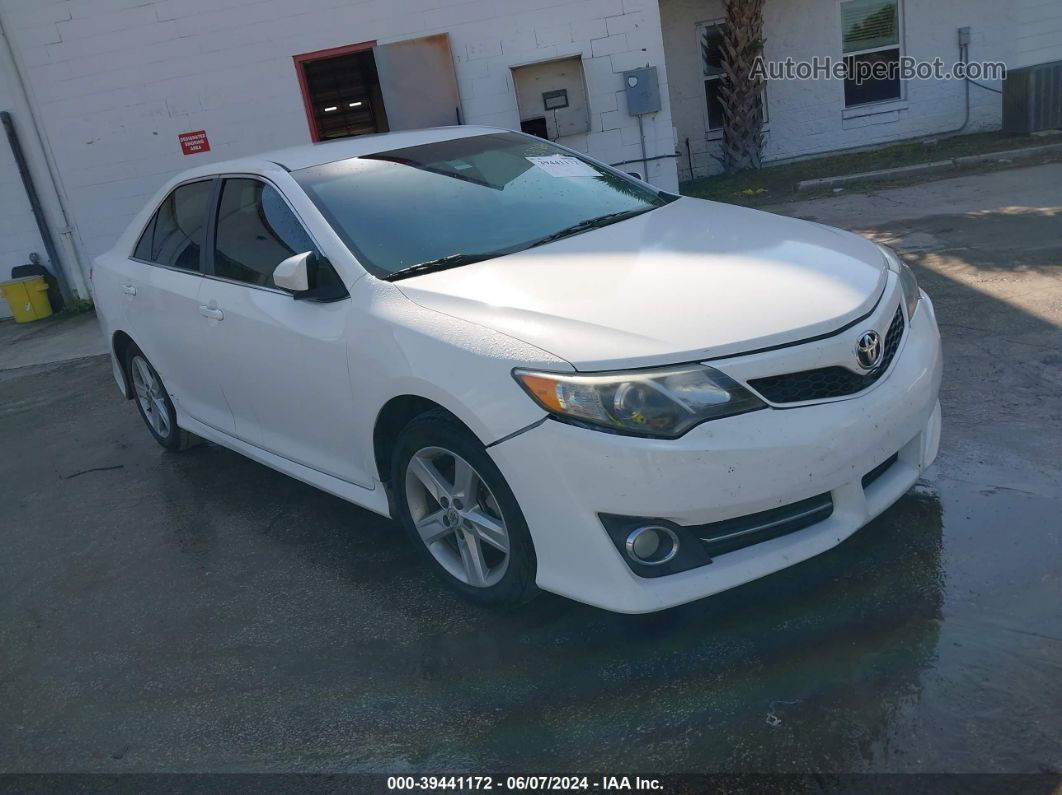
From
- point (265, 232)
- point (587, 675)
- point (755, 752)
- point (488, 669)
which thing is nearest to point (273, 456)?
point (265, 232)

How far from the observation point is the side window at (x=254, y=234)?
166 inches

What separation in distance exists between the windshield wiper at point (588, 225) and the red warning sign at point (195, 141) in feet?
29.2

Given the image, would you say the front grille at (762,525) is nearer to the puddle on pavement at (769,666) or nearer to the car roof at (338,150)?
the puddle on pavement at (769,666)

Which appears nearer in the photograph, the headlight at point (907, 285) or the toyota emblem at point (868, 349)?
the toyota emblem at point (868, 349)

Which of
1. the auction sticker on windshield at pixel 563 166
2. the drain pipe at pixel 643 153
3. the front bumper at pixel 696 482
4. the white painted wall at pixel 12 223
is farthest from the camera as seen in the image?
the white painted wall at pixel 12 223

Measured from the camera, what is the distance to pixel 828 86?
14.5m

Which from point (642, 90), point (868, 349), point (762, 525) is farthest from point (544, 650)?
point (642, 90)

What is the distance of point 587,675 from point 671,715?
34 cm

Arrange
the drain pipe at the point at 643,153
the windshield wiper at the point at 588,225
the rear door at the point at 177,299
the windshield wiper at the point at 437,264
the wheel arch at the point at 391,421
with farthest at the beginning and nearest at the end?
the drain pipe at the point at 643,153 < the rear door at the point at 177,299 < the windshield wiper at the point at 588,225 < the windshield wiper at the point at 437,264 < the wheel arch at the point at 391,421

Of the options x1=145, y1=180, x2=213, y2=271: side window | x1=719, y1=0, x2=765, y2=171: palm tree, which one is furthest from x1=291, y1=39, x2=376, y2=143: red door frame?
x1=145, y1=180, x2=213, y2=271: side window

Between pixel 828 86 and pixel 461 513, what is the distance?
12.8 m

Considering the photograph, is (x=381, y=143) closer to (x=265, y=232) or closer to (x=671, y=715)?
(x=265, y=232)

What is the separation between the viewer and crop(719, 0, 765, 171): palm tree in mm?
13523

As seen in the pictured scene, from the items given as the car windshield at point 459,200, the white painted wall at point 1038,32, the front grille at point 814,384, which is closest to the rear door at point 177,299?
the car windshield at point 459,200
